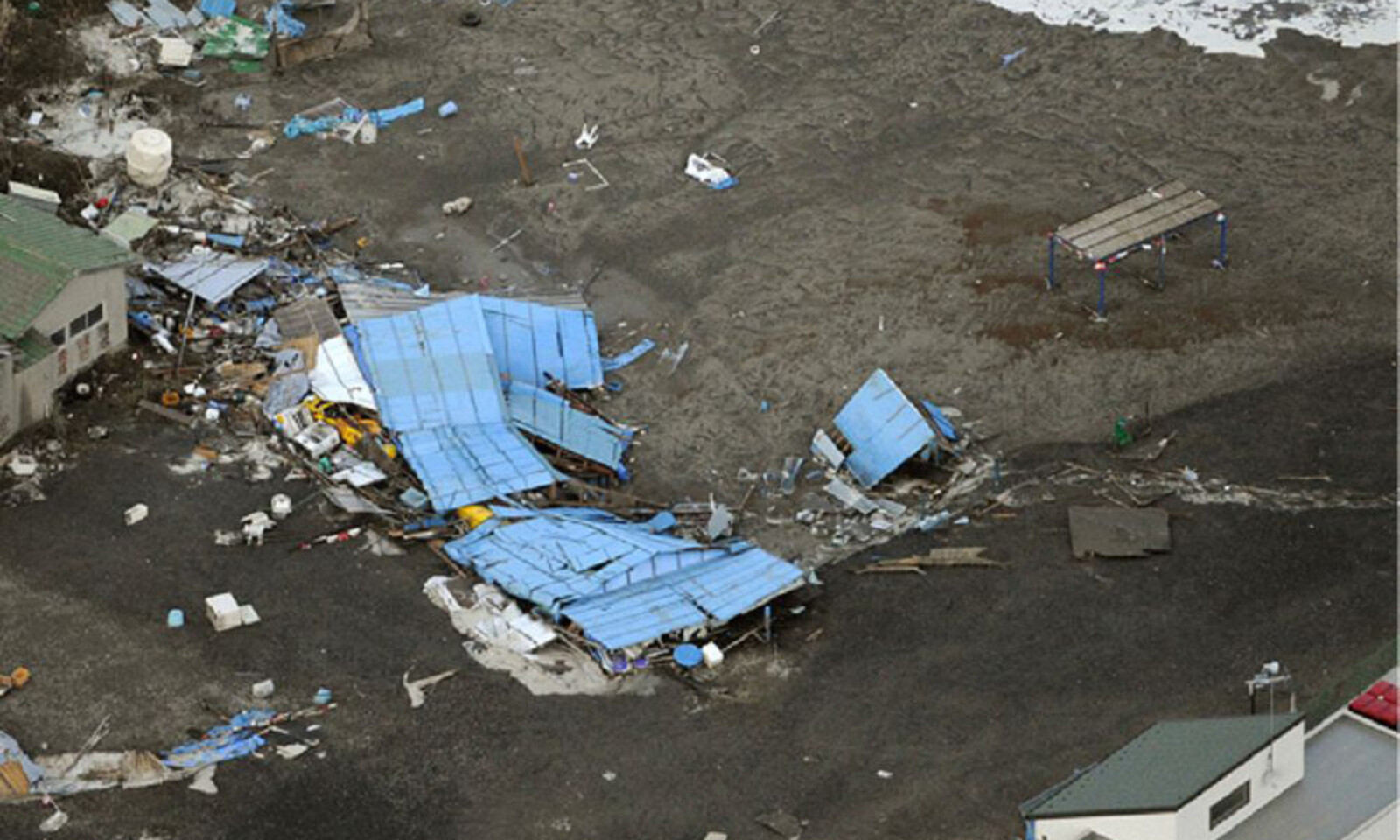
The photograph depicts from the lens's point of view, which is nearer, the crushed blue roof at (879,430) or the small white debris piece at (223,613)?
the small white debris piece at (223,613)

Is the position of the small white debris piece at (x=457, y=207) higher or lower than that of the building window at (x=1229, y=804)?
lower

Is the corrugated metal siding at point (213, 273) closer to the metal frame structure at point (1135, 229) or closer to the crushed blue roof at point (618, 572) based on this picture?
the crushed blue roof at point (618, 572)

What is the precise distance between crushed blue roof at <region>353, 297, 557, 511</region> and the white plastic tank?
22.5 ft

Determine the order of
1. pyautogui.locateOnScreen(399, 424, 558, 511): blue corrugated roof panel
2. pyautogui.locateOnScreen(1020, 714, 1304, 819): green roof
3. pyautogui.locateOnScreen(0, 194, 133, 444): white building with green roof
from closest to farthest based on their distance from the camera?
pyautogui.locateOnScreen(1020, 714, 1304, 819): green roof, pyautogui.locateOnScreen(399, 424, 558, 511): blue corrugated roof panel, pyautogui.locateOnScreen(0, 194, 133, 444): white building with green roof

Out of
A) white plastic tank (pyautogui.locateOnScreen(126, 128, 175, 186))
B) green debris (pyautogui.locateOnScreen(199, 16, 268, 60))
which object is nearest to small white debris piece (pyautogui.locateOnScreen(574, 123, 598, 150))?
green debris (pyautogui.locateOnScreen(199, 16, 268, 60))

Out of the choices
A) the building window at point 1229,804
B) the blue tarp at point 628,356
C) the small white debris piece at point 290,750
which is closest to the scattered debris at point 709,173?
the blue tarp at point 628,356

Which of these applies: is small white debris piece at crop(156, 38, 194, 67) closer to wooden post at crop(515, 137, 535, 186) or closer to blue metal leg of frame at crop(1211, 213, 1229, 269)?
wooden post at crop(515, 137, 535, 186)

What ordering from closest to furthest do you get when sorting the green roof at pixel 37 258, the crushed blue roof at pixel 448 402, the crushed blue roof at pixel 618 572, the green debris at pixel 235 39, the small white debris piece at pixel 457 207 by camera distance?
the crushed blue roof at pixel 618 572 → the crushed blue roof at pixel 448 402 → the green roof at pixel 37 258 → the small white debris piece at pixel 457 207 → the green debris at pixel 235 39

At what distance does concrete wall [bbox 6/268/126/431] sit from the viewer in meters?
31.8

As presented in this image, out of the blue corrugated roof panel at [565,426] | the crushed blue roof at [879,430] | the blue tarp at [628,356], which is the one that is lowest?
the blue corrugated roof panel at [565,426]

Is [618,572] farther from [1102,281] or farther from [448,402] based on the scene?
[1102,281]

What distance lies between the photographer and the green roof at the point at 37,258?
31781 mm

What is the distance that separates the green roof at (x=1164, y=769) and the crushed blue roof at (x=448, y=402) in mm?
10537

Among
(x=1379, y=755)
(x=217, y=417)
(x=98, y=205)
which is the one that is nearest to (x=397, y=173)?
(x=98, y=205)
